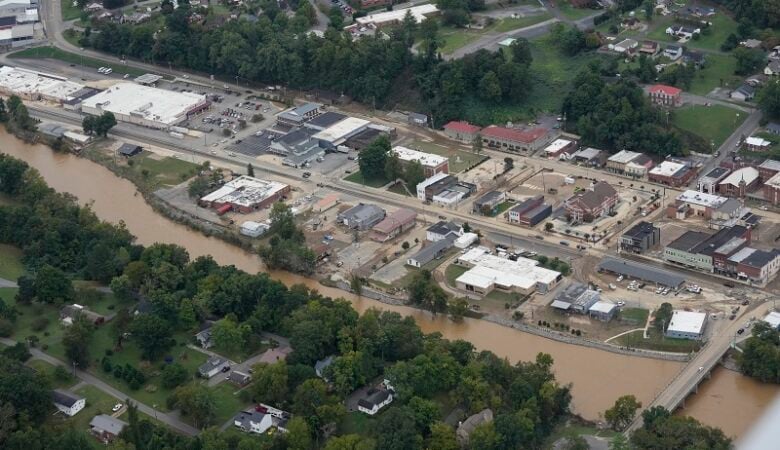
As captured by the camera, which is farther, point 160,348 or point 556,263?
point 556,263

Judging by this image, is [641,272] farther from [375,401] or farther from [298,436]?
[298,436]

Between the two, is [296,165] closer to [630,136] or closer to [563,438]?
[630,136]

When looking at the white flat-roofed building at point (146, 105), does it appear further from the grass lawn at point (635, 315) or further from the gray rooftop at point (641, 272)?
the grass lawn at point (635, 315)

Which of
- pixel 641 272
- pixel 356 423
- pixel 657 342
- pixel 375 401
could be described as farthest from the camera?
pixel 641 272

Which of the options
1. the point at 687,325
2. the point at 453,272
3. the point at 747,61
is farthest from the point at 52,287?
the point at 747,61

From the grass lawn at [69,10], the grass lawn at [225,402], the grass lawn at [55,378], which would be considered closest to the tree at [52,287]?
the grass lawn at [55,378]

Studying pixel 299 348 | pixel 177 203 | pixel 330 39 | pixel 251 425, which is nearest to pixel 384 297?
pixel 299 348
